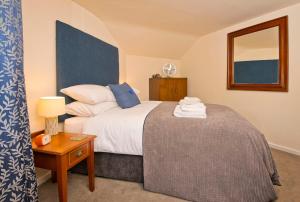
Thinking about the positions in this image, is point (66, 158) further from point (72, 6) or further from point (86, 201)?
point (72, 6)

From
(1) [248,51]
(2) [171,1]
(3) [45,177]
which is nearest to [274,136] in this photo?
(1) [248,51]

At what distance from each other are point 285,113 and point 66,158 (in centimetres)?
291

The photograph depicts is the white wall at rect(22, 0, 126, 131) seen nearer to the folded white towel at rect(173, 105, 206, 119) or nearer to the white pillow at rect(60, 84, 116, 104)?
the white pillow at rect(60, 84, 116, 104)

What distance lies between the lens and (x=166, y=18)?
303 centimetres

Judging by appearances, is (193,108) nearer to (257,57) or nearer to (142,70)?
(257,57)

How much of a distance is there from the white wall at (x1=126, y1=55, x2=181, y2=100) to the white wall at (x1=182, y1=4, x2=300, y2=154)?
0.76 m

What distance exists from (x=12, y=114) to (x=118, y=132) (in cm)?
88

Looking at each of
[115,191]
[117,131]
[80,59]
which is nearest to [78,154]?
[117,131]

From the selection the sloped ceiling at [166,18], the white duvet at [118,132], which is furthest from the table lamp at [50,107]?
the sloped ceiling at [166,18]

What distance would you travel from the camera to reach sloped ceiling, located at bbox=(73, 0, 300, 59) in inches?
97.8

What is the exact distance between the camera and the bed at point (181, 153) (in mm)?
1369

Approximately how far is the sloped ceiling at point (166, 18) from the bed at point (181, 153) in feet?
3.11

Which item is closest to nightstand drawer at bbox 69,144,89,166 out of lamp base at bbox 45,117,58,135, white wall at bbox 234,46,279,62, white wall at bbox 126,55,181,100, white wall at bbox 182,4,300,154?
lamp base at bbox 45,117,58,135

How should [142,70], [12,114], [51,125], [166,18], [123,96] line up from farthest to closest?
[142,70] < [166,18] < [123,96] < [51,125] < [12,114]
